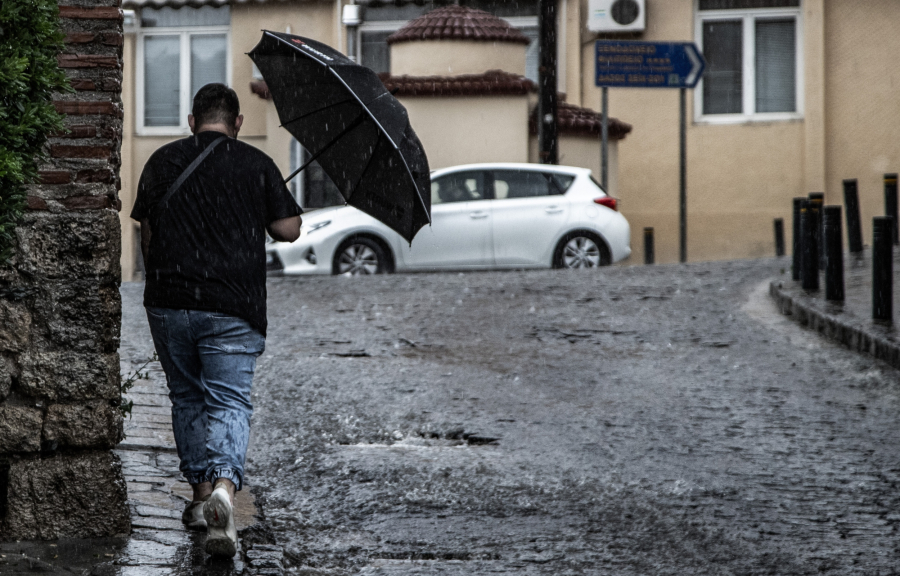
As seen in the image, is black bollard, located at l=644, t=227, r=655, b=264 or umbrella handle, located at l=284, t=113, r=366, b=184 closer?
umbrella handle, located at l=284, t=113, r=366, b=184

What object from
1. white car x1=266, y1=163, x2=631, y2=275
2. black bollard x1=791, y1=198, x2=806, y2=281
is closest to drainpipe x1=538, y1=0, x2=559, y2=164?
white car x1=266, y1=163, x2=631, y2=275

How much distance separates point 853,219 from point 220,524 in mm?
13444

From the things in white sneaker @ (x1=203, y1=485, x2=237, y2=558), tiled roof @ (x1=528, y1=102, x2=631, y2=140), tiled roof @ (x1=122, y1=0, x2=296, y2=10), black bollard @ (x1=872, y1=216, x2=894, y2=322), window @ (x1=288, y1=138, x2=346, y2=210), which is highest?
tiled roof @ (x1=122, y1=0, x2=296, y2=10)

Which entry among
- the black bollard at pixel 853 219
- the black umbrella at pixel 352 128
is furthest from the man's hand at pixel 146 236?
the black bollard at pixel 853 219

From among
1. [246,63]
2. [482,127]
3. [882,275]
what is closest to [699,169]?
[482,127]

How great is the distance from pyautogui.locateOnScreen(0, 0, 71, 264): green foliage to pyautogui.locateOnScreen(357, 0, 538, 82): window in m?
20.2

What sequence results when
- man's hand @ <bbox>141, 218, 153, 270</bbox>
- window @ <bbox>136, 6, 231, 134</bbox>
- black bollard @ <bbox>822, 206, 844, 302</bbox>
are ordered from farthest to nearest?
1. window @ <bbox>136, 6, 231, 134</bbox>
2. black bollard @ <bbox>822, 206, 844, 302</bbox>
3. man's hand @ <bbox>141, 218, 153, 270</bbox>

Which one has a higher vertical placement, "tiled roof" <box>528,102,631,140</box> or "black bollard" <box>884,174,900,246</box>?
"tiled roof" <box>528,102,631,140</box>

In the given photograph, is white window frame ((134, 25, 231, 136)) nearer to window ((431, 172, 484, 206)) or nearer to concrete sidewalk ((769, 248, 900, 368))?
window ((431, 172, 484, 206))

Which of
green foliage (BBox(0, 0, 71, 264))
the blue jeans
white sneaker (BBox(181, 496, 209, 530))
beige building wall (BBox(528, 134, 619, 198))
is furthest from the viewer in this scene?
beige building wall (BBox(528, 134, 619, 198))

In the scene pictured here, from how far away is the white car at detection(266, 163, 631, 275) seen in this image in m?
16.9

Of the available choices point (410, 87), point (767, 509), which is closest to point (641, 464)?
point (767, 509)

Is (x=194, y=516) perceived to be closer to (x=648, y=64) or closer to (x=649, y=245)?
(x=648, y=64)

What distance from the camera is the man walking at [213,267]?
4.80 m
